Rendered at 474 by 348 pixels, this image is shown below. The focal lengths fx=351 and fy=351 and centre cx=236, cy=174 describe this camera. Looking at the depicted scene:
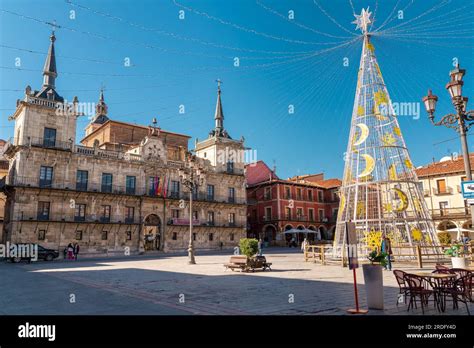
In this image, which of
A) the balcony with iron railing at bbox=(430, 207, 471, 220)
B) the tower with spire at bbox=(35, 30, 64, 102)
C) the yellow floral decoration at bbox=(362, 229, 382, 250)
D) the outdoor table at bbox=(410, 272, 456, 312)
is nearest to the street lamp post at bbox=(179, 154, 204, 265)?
the yellow floral decoration at bbox=(362, 229, 382, 250)

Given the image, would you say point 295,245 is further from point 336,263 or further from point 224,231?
point 336,263

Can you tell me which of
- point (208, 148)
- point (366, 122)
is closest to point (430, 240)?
point (366, 122)

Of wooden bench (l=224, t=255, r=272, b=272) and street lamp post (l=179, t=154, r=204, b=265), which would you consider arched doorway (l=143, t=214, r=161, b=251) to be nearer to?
street lamp post (l=179, t=154, r=204, b=265)

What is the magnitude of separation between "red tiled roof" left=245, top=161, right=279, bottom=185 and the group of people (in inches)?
1128

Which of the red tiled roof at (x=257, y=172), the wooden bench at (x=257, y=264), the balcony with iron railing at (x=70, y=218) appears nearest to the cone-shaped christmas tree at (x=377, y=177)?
the wooden bench at (x=257, y=264)

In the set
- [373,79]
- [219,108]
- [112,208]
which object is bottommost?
[112,208]

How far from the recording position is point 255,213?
47.4m

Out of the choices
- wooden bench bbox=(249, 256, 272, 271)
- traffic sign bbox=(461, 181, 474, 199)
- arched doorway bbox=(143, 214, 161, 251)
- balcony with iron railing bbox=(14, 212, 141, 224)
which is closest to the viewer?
traffic sign bbox=(461, 181, 474, 199)

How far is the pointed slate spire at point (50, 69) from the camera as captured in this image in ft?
103

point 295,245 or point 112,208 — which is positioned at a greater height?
point 112,208

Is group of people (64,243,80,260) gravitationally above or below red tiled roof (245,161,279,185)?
below

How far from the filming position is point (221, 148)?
41.7 metres

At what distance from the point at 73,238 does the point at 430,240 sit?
25957mm

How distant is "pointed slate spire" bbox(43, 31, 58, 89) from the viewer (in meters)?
31.4
